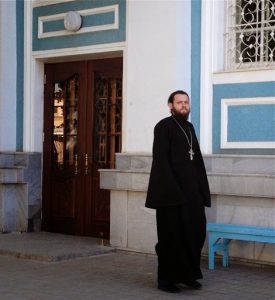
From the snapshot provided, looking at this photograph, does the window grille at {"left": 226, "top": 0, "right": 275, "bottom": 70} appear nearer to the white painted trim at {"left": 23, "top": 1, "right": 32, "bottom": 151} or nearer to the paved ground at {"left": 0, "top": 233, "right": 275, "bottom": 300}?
the paved ground at {"left": 0, "top": 233, "right": 275, "bottom": 300}

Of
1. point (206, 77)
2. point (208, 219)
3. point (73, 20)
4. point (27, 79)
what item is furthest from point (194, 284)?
Answer: point (27, 79)

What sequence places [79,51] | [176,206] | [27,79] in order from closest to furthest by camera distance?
[176,206] → [79,51] → [27,79]

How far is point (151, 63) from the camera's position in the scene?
331 inches

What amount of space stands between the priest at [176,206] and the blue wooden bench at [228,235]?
816 millimetres

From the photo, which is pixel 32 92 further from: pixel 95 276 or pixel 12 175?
pixel 95 276

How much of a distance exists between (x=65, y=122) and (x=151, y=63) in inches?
89.5

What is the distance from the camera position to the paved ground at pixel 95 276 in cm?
642

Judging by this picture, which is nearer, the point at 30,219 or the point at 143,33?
the point at 143,33

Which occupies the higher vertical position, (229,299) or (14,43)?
(14,43)

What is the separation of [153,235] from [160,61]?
211cm

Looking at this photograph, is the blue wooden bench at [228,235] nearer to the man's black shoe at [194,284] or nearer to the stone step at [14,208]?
the man's black shoe at [194,284]

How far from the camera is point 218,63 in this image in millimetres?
8242

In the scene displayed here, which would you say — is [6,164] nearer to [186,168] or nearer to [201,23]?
[201,23]

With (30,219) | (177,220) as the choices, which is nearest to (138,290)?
(177,220)
